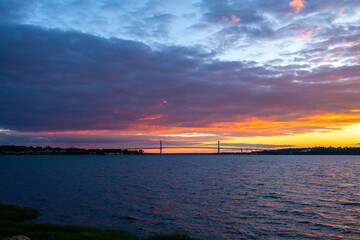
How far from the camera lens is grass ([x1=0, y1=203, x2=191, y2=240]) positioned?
1838cm

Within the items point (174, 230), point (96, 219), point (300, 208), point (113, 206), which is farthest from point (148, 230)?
point (300, 208)

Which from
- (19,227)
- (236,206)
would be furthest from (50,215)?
(236,206)

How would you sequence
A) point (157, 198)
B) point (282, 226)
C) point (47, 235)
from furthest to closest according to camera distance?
point (157, 198) → point (282, 226) → point (47, 235)

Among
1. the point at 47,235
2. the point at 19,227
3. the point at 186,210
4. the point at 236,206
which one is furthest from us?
the point at 236,206

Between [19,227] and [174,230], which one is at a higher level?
[19,227]

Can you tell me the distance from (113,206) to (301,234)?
75.0 feet

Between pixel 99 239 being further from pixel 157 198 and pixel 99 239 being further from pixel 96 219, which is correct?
pixel 157 198

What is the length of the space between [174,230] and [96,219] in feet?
30.4

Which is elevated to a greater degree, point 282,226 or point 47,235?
point 47,235

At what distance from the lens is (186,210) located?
33938mm

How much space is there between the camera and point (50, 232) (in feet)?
63.9

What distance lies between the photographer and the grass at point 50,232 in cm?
1838

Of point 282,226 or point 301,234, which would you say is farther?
point 282,226

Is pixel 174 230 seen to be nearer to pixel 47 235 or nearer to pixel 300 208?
pixel 47 235
